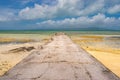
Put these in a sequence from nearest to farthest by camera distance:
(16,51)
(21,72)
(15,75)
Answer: (15,75), (21,72), (16,51)

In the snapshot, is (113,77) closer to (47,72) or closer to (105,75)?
(105,75)

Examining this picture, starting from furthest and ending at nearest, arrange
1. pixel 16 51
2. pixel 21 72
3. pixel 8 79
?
pixel 16 51 < pixel 21 72 < pixel 8 79

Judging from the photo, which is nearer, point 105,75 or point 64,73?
point 105,75

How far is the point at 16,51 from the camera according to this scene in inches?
570

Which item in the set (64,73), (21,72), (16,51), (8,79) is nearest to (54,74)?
(64,73)

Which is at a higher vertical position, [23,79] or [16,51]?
[23,79]

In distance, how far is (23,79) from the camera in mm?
2826

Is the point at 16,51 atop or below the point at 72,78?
below

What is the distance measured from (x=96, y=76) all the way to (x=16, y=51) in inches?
469

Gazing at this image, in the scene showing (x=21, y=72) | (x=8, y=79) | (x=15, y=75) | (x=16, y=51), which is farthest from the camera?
(x=16, y=51)

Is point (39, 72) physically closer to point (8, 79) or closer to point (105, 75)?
point (8, 79)

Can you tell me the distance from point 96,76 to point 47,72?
76cm

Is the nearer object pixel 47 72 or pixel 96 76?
pixel 96 76

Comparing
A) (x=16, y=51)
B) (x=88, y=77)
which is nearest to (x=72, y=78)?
(x=88, y=77)
